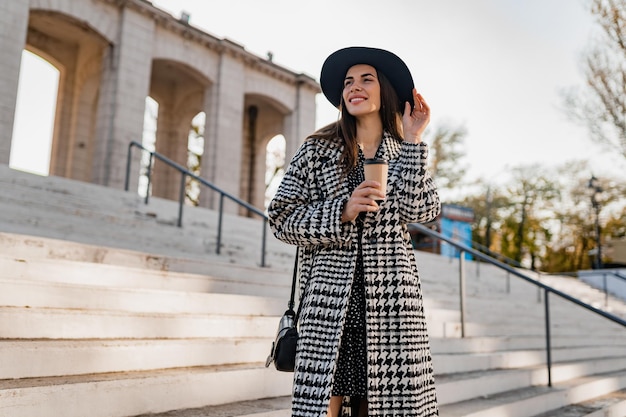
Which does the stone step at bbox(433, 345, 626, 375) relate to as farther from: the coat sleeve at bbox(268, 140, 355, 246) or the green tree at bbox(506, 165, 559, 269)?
the green tree at bbox(506, 165, 559, 269)

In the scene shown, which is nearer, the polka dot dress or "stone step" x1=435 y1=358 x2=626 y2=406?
the polka dot dress

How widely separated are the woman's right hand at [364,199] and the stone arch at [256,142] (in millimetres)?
17795

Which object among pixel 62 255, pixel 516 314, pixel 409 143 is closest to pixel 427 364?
pixel 409 143

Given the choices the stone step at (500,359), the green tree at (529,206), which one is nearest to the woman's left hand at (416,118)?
the stone step at (500,359)

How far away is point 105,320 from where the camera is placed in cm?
354

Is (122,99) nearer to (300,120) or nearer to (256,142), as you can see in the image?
(300,120)

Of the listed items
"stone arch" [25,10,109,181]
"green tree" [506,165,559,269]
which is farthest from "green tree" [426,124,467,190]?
"stone arch" [25,10,109,181]

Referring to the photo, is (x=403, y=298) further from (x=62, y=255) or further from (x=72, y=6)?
(x=72, y=6)

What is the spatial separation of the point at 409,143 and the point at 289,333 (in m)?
0.82

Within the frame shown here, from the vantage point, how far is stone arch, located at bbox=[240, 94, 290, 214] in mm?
19750

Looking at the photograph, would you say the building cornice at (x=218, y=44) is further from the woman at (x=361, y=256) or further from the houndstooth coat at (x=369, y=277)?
the houndstooth coat at (x=369, y=277)

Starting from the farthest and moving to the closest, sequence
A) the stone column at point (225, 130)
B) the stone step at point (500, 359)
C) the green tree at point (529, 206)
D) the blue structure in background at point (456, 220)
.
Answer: the green tree at point (529, 206) → the blue structure in background at point (456, 220) → the stone column at point (225, 130) → the stone step at point (500, 359)

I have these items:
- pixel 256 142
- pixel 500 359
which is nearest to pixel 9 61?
pixel 256 142

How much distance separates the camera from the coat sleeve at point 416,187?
6.38 feet
